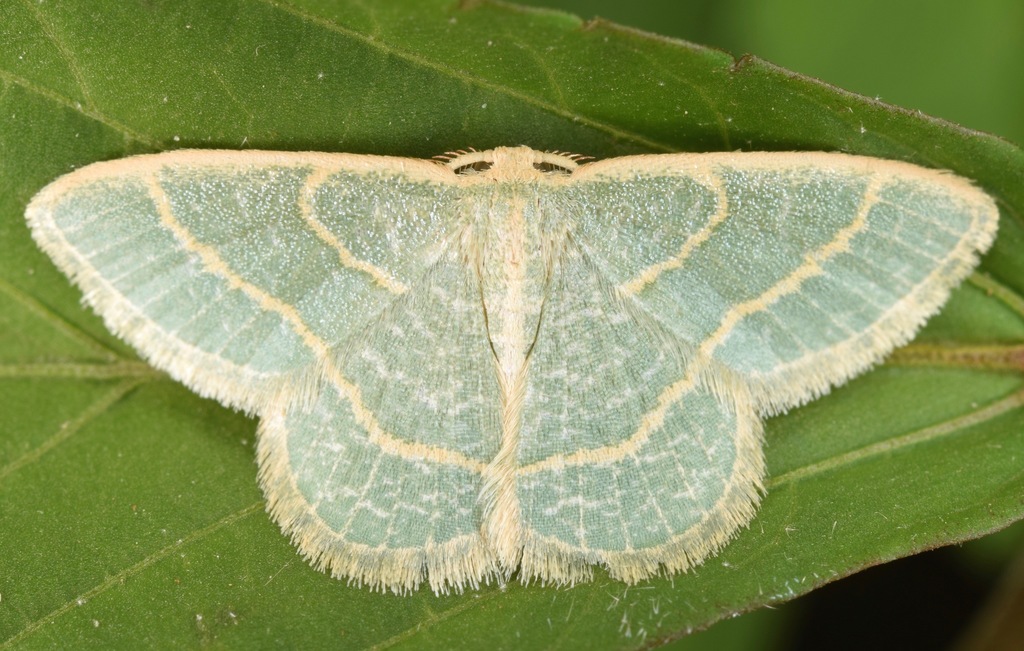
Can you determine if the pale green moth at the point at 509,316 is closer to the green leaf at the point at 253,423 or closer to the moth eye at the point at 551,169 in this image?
the moth eye at the point at 551,169

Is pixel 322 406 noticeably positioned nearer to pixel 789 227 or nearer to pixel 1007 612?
pixel 789 227

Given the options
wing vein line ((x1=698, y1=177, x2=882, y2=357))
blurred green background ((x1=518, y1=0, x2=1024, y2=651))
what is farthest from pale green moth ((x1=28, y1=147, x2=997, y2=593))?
blurred green background ((x1=518, y1=0, x2=1024, y2=651))

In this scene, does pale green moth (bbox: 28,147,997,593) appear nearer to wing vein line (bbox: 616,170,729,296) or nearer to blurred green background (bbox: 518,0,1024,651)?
wing vein line (bbox: 616,170,729,296)

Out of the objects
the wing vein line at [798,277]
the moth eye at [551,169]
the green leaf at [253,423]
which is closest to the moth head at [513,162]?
the moth eye at [551,169]

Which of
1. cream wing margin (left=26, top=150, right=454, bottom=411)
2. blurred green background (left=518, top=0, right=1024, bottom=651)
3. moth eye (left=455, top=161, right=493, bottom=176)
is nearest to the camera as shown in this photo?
cream wing margin (left=26, top=150, right=454, bottom=411)

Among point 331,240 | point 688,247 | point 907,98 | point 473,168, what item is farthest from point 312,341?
point 907,98

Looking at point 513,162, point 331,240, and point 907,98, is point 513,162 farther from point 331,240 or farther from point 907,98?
point 907,98

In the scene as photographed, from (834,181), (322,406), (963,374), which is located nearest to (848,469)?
(963,374)
